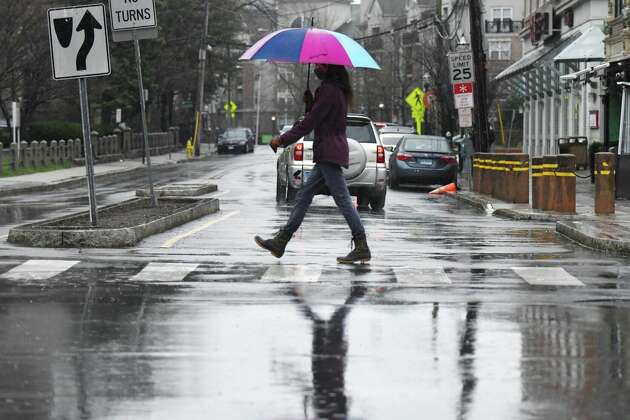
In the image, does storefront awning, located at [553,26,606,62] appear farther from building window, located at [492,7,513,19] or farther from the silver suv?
building window, located at [492,7,513,19]

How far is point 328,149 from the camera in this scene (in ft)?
42.3

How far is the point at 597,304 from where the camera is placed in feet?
33.1

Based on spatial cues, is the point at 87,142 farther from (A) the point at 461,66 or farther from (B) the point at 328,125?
(A) the point at 461,66

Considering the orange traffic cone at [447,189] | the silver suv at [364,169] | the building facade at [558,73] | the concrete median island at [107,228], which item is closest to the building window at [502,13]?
the building facade at [558,73]

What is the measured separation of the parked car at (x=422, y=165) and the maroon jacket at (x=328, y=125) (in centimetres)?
2164

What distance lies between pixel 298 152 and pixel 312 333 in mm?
15682

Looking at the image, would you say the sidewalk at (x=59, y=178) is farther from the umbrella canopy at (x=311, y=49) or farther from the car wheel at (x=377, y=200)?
the umbrella canopy at (x=311, y=49)

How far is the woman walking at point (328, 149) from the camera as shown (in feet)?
42.2

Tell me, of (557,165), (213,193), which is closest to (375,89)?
(213,193)

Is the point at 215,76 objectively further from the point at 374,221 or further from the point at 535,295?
the point at 535,295

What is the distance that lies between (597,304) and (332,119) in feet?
12.5

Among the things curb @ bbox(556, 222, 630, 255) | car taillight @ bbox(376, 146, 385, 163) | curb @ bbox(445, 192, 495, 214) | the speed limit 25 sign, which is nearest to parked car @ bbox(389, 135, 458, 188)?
the speed limit 25 sign

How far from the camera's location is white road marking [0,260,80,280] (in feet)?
37.9

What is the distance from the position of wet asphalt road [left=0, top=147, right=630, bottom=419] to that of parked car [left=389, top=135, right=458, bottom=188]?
1914cm
